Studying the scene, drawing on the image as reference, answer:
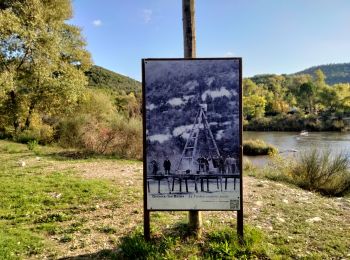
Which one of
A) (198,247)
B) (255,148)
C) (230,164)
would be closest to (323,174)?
(230,164)

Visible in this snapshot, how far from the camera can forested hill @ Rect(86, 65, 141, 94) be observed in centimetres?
7138

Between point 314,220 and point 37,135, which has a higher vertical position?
point 37,135

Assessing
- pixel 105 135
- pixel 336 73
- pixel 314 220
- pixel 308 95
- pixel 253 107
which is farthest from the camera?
pixel 336 73

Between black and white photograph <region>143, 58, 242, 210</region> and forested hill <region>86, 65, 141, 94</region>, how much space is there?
67.2 meters

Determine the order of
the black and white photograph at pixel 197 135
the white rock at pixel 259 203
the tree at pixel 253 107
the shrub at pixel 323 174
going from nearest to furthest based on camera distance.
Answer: the black and white photograph at pixel 197 135, the white rock at pixel 259 203, the shrub at pixel 323 174, the tree at pixel 253 107

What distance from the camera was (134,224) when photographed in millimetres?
5172

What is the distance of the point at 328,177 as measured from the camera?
31.5ft

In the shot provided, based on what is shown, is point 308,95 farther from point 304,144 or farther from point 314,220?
point 314,220

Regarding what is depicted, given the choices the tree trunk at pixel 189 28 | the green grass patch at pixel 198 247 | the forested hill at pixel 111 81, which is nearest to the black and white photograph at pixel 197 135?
the tree trunk at pixel 189 28

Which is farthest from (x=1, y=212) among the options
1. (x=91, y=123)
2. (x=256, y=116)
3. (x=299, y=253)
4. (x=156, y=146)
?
(x=256, y=116)

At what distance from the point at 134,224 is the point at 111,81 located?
7477 centimetres

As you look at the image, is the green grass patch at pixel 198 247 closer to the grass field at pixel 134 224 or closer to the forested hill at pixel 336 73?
the grass field at pixel 134 224

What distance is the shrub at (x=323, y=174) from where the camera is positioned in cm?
930

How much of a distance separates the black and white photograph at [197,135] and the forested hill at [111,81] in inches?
2645
